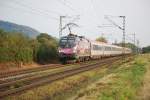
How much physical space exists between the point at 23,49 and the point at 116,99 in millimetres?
22618

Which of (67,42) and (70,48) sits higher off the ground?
(67,42)

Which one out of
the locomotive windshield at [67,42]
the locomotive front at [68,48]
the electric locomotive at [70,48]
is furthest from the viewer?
the locomotive windshield at [67,42]

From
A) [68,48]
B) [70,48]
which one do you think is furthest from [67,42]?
[70,48]

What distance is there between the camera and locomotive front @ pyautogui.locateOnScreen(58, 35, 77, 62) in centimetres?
3725

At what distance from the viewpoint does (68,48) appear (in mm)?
37625

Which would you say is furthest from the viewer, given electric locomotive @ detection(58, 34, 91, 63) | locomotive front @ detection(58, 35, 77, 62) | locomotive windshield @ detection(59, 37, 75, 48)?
locomotive windshield @ detection(59, 37, 75, 48)

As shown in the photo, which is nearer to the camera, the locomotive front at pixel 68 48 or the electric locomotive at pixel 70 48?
the locomotive front at pixel 68 48

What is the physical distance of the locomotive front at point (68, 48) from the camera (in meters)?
37.2

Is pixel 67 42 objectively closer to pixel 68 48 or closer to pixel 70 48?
pixel 68 48

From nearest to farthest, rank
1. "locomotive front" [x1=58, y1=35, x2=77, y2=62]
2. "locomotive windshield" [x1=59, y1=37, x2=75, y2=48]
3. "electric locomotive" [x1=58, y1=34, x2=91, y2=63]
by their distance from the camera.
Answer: "locomotive front" [x1=58, y1=35, x2=77, y2=62]
"electric locomotive" [x1=58, y1=34, x2=91, y2=63]
"locomotive windshield" [x1=59, y1=37, x2=75, y2=48]

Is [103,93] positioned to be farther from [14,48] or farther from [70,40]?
[70,40]

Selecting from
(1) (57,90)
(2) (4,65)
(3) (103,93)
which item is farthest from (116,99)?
Answer: (2) (4,65)

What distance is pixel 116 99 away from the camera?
13836 mm

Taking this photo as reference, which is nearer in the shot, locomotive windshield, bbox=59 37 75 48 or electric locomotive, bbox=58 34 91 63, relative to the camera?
electric locomotive, bbox=58 34 91 63
